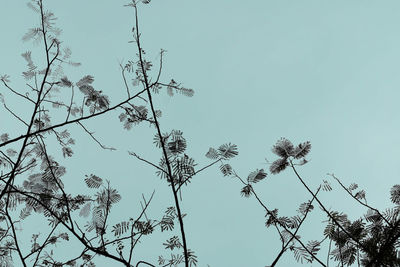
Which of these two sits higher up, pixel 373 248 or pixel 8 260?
pixel 8 260

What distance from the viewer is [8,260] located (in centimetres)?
297

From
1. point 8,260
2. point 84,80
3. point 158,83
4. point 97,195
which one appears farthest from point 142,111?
point 8,260

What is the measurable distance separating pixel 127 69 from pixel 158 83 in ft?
0.80

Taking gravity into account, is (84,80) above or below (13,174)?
above

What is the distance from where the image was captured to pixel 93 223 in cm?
247

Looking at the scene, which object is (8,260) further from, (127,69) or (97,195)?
(127,69)

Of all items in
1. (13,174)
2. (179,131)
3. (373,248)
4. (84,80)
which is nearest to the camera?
(179,131)

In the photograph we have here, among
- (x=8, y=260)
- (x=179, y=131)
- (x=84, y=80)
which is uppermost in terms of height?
(x=84, y=80)

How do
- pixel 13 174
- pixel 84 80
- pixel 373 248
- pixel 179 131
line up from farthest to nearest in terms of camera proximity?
pixel 84 80 < pixel 13 174 < pixel 373 248 < pixel 179 131

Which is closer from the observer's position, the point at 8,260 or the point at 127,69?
the point at 127,69

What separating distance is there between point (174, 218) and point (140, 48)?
1.12 metres

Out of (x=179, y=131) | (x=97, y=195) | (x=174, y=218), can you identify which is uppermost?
(x=97, y=195)

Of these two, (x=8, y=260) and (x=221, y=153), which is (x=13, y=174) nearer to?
(x=8, y=260)

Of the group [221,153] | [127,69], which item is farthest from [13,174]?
[221,153]
